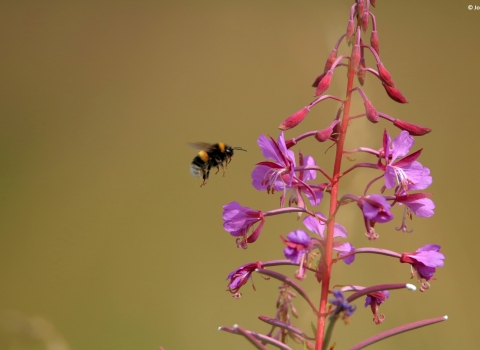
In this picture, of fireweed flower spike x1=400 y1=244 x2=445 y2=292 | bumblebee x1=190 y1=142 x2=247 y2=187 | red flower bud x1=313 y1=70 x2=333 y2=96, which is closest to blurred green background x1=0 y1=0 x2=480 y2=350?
bumblebee x1=190 y1=142 x2=247 y2=187

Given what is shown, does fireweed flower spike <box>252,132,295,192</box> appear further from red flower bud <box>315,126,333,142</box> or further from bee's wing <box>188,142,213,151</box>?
bee's wing <box>188,142,213,151</box>

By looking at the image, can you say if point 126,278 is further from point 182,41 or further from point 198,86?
point 182,41

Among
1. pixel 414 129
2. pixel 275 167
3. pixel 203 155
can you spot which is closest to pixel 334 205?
pixel 275 167

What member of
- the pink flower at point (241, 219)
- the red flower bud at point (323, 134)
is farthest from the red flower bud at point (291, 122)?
the pink flower at point (241, 219)

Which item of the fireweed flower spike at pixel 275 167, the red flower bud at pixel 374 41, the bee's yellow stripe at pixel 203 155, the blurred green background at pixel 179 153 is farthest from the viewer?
the blurred green background at pixel 179 153

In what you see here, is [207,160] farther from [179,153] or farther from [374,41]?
[179,153]

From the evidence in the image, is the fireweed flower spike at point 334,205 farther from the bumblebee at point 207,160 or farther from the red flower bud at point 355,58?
the bumblebee at point 207,160

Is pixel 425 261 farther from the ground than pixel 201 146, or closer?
closer
